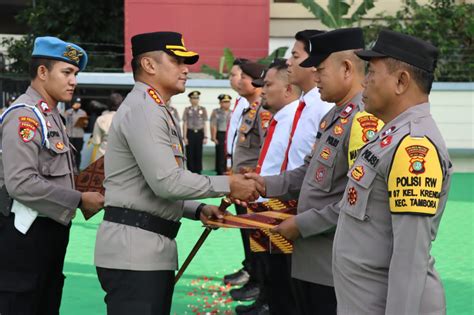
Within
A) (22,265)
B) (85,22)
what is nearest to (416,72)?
(22,265)

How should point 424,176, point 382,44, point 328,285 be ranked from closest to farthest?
1. point 424,176
2. point 382,44
3. point 328,285

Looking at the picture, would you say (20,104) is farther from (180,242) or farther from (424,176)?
(180,242)

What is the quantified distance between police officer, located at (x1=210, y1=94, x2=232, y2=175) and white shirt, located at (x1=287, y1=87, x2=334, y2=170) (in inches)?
506

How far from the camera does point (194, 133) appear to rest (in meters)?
17.6

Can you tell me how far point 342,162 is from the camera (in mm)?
3775

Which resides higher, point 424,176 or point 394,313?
point 424,176

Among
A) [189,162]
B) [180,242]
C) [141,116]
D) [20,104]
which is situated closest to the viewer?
[141,116]

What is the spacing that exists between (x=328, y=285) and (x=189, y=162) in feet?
46.1

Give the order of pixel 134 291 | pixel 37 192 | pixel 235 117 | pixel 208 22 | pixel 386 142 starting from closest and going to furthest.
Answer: pixel 386 142 → pixel 134 291 → pixel 37 192 → pixel 235 117 → pixel 208 22

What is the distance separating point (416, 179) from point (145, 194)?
1529 mm

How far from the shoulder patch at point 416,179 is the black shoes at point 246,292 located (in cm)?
420

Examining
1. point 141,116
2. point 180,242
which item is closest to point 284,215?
point 141,116

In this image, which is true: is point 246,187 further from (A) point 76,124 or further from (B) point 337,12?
(B) point 337,12

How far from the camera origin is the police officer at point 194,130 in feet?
57.8
